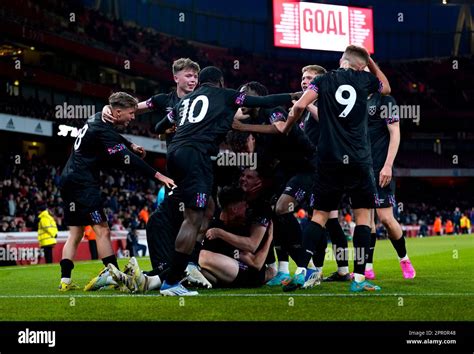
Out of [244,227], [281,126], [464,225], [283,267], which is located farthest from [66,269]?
[464,225]

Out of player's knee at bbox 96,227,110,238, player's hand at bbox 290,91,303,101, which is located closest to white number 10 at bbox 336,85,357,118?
player's hand at bbox 290,91,303,101

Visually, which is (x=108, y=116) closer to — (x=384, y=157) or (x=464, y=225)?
(x=384, y=157)

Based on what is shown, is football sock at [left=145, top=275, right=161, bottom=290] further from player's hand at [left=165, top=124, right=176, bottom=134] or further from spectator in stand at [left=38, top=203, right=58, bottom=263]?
spectator in stand at [left=38, top=203, right=58, bottom=263]

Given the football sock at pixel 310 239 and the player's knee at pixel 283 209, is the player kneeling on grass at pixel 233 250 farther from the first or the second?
the football sock at pixel 310 239

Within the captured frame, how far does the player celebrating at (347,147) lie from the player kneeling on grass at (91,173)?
6.40 ft

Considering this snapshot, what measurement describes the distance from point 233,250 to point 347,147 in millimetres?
1711

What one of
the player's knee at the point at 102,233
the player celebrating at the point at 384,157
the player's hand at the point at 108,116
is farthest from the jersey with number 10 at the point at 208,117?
the player celebrating at the point at 384,157

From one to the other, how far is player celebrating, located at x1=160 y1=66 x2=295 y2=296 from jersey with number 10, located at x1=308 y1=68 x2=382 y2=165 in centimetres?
35

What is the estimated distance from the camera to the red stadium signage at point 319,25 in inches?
1615

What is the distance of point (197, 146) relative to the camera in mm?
6840
